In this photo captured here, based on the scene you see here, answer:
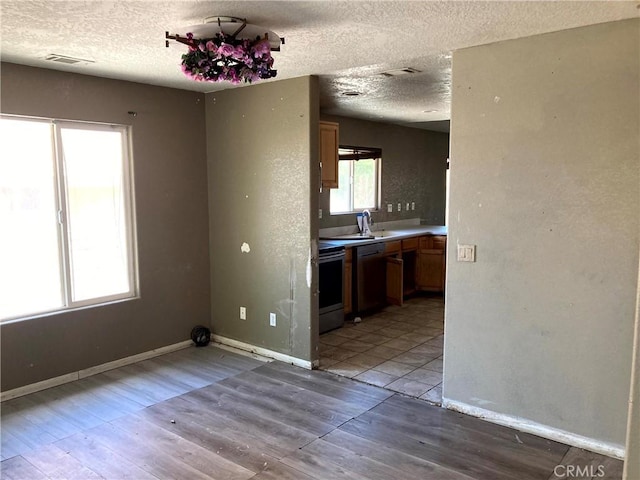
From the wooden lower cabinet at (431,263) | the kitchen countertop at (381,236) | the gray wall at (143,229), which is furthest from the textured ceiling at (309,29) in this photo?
the wooden lower cabinet at (431,263)

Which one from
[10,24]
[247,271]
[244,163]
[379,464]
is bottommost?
[379,464]

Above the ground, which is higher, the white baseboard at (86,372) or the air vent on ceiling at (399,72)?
the air vent on ceiling at (399,72)

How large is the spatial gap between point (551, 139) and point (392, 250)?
3377 millimetres

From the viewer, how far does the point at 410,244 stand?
6469mm

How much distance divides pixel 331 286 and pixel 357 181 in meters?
2.11

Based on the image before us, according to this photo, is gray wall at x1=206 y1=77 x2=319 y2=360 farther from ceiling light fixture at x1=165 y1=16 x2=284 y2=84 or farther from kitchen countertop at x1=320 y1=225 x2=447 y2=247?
ceiling light fixture at x1=165 y1=16 x2=284 y2=84

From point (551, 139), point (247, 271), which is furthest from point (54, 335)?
point (551, 139)

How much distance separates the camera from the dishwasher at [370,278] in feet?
18.2

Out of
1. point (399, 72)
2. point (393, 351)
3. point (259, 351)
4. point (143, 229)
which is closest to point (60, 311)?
point (143, 229)

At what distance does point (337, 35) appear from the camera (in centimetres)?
282

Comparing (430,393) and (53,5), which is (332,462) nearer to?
(430,393)

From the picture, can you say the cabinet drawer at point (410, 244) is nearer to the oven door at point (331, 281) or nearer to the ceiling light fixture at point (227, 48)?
the oven door at point (331, 281)

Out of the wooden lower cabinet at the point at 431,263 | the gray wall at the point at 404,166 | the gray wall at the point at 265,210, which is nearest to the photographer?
the gray wall at the point at 265,210

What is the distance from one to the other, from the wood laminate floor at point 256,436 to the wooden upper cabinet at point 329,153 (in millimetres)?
2053
